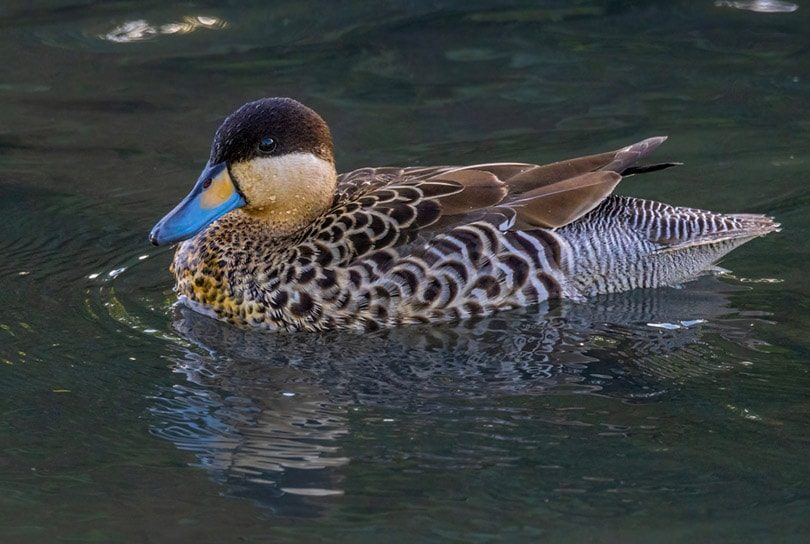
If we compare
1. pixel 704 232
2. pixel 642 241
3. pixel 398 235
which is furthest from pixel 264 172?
pixel 704 232

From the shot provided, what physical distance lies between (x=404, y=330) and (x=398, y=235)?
1.77 ft

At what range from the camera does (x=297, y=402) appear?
7172 mm

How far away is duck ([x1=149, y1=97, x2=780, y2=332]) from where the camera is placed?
26.6 feet

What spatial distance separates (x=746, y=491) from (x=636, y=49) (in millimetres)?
7015

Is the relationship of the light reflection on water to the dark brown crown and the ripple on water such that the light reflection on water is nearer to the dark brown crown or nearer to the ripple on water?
the ripple on water

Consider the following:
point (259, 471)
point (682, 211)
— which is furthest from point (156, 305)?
point (682, 211)

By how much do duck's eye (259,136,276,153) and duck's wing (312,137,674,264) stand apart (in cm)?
52

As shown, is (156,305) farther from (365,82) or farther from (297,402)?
(365,82)

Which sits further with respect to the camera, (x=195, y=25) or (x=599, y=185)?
(x=195, y=25)

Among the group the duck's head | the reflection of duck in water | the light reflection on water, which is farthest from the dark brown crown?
the light reflection on water

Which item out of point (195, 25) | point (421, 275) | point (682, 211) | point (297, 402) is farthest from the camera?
point (195, 25)

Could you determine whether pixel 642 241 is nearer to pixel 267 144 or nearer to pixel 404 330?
pixel 404 330

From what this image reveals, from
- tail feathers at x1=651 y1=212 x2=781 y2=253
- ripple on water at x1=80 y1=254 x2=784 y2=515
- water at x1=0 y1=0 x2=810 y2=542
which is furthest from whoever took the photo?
tail feathers at x1=651 y1=212 x2=781 y2=253

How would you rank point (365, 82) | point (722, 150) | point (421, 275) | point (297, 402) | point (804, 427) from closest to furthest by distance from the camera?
point (804, 427), point (297, 402), point (421, 275), point (722, 150), point (365, 82)
